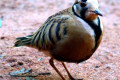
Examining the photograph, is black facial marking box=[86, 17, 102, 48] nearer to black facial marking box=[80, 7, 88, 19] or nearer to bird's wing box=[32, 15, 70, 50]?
black facial marking box=[80, 7, 88, 19]

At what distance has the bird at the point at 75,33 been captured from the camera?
3.29 metres

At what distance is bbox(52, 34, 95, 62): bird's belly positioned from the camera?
330 centimetres

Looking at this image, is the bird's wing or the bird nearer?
the bird

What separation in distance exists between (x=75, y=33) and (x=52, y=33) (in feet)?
1.31

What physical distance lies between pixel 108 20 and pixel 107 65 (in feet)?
11.2

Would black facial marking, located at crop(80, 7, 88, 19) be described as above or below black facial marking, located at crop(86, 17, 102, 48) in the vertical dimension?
above

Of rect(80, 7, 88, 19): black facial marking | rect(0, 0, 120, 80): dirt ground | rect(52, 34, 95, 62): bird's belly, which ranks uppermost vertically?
rect(80, 7, 88, 19): black facial marking

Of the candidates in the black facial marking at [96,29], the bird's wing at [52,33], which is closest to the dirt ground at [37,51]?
the bird's wing at [52,33]

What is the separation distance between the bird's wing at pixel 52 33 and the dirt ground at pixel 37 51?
0.72m

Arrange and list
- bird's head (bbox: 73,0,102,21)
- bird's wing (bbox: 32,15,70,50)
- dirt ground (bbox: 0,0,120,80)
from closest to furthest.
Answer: bird's head (bbox: 73,0,102,21) → bird's wing (bbox: 32,15,70,50) → dirt ground (bbox: 0,0,120,80)

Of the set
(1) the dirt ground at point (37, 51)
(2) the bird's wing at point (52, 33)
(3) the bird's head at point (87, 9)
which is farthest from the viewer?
(1) the dirt ground at point (37, 51)

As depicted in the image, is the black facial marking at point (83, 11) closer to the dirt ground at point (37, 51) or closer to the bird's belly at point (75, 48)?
the bird's belly at point (75, 48)

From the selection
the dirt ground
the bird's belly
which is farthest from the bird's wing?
the dirt ground

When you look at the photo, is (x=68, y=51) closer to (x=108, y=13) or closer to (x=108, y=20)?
(x=108, y=20)
